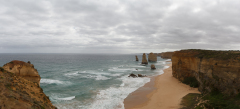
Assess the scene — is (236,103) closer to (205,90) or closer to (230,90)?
(230,90)

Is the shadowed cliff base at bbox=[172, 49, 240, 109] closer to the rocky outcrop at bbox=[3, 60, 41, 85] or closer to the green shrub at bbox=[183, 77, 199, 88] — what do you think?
the green shrub at bbox=[183, 77, 199, 88]

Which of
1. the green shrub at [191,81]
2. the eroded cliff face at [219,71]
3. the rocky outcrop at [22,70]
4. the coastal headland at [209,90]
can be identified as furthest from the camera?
the green shrub at [191,81]

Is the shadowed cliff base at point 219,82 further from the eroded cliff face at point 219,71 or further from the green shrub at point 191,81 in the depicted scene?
the green shrub at point 191,81

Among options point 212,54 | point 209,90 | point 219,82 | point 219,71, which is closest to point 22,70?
point 209,90

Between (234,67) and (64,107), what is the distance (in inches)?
868

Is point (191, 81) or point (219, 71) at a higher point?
point (219, 71)

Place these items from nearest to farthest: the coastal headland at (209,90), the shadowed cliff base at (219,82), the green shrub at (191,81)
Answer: the shadowed cliff base at (219,82), the coastal headland at (209,90), the green shrub at (191,81)

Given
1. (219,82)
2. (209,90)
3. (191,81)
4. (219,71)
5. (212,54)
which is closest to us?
(219,82)

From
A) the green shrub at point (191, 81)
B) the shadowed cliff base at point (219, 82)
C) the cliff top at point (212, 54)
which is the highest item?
the cliff top at point (212, 54)

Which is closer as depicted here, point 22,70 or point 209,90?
point 22,70

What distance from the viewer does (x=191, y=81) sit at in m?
24.4

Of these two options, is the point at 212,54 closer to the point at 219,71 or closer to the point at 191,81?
the point at 219,71

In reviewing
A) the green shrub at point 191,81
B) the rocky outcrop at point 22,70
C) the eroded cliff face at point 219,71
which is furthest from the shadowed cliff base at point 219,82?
the rocky outcrop at point 22,70

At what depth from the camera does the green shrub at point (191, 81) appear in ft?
74.0
